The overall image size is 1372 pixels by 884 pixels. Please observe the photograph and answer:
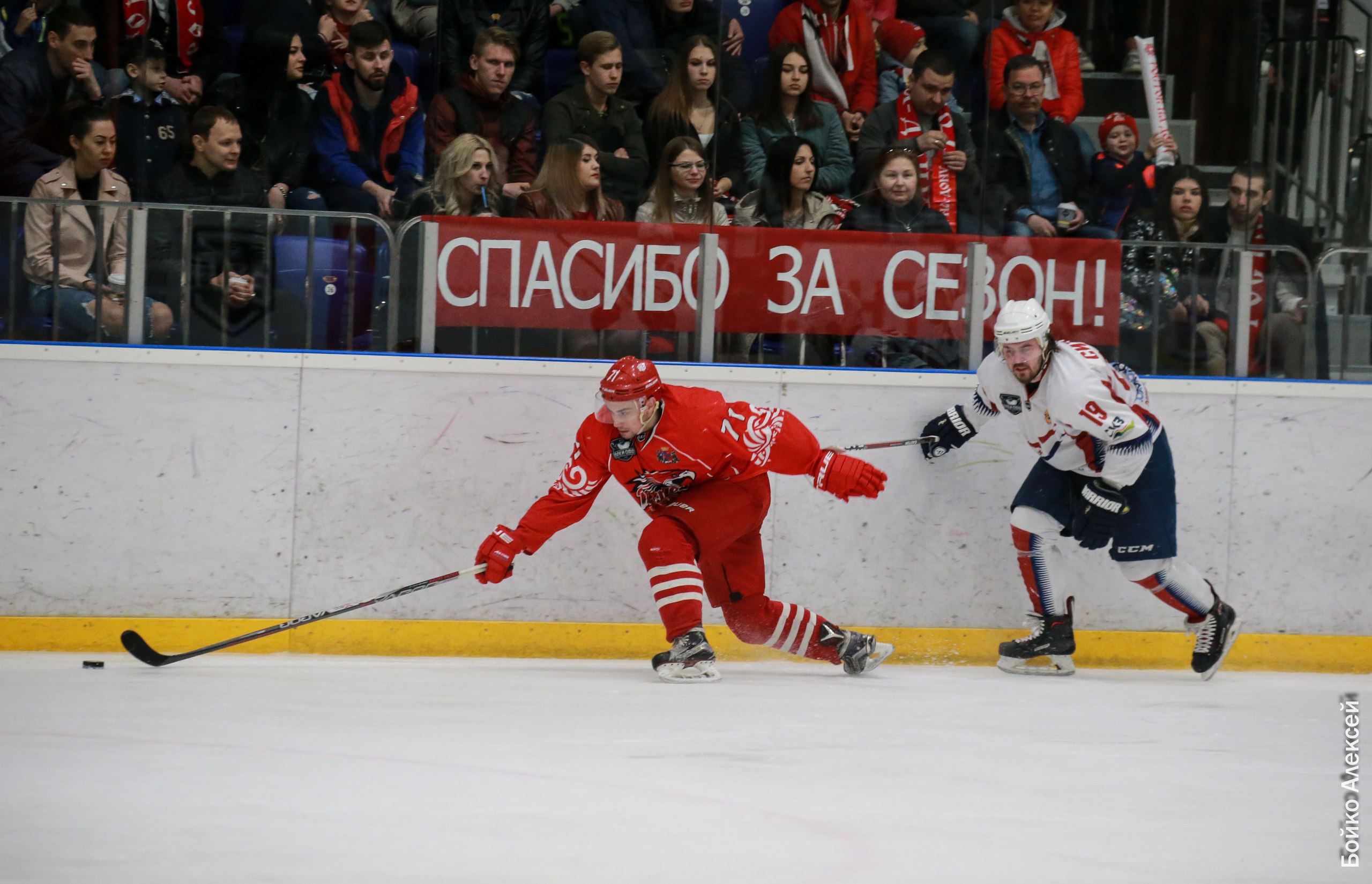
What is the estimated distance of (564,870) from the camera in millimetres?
2352

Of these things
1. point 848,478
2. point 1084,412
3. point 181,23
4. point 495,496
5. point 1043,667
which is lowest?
point 1043,667

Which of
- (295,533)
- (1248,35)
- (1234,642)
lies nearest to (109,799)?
(295,533)

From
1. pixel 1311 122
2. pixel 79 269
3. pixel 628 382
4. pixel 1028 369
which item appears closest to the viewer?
pixel 628 382

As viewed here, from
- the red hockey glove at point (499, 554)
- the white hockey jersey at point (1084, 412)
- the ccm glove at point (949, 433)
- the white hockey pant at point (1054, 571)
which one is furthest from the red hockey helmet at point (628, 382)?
the white hockey pant at point (1054, 571)

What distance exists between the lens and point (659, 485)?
453cm

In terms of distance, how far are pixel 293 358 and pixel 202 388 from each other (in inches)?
12.8

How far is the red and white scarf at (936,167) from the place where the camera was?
531 cm

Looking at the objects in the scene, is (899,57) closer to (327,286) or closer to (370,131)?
(370,131)

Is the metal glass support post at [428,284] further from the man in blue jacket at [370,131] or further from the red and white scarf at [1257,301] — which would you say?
the red and white scarf at [1257,301]

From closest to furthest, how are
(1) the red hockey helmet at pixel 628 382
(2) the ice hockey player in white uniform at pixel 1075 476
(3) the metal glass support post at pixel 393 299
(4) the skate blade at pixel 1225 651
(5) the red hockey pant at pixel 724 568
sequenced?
(1) the red hockey helmet at pixel 628 382 → (5) the red hockey pant at pixel 724 568 → (2) the ice hockey player in white uniform at pixel 1075 476 → (4) the skate blade at pixel 1225 651 → (3) the metal glass support post at pixel 393 299

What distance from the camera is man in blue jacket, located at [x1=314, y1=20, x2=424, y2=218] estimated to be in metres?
Answer: 5.17

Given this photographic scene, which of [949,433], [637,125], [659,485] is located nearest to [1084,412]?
[949,433]

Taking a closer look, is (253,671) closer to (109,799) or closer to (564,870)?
(109,799)

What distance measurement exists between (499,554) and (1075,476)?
6.58 feet
